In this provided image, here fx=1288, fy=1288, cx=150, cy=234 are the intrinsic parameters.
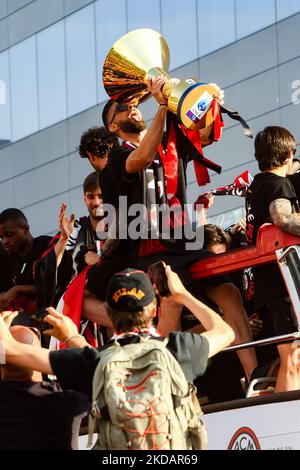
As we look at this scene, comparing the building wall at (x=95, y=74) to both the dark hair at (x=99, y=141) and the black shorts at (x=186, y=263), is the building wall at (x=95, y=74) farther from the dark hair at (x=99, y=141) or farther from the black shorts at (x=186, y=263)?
the black shorts at (x=186, y=263)

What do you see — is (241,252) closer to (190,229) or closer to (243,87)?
(190,229)

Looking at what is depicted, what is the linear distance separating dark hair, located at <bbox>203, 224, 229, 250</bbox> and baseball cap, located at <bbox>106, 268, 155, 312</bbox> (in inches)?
103

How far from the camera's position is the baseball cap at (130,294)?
17.7ft

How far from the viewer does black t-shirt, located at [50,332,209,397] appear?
5395 millimetres

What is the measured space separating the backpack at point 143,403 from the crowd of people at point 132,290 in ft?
0.07

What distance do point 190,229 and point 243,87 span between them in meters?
22.0

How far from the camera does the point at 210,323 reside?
5.76m

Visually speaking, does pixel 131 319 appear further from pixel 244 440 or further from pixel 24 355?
pixel 244 440

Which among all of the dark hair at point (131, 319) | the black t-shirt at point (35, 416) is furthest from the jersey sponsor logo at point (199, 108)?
the black t-shirt at point (35, 416)

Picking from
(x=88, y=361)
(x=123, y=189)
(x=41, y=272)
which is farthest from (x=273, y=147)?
(x=88, y=361)

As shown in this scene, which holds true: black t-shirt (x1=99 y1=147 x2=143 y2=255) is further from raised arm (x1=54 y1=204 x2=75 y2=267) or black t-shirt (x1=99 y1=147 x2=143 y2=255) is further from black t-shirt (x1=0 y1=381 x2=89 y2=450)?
black t-shirt (x1=0 y1=381 x2=89 y2=450)

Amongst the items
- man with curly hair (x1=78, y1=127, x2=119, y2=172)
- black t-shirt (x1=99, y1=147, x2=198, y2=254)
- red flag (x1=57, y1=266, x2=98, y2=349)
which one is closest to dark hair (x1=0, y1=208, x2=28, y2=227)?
man with curly hair (x1=78, y1=127, x2=119, y2=172)

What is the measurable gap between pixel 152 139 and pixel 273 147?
69cm

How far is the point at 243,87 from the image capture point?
95.8 feet
